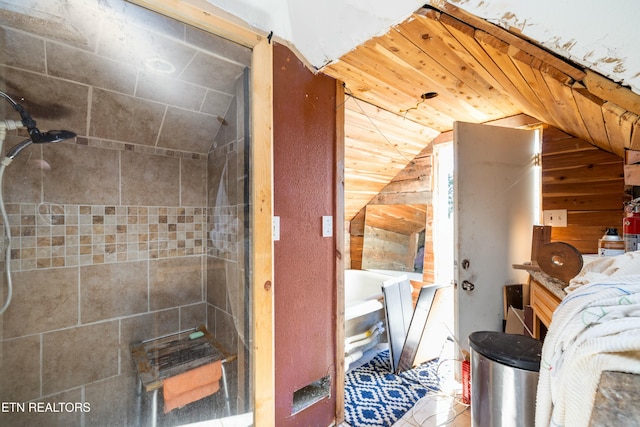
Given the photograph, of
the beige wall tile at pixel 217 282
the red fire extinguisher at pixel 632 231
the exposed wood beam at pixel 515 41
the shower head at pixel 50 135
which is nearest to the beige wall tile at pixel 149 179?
the shower head at pixel 50 135

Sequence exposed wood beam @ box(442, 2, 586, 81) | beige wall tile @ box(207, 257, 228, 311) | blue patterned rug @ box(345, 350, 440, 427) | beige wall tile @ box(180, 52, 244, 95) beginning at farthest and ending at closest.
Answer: blue patterned rug @ box(345, 350, 440, 427) → beige wall tile @ box(207, 257, 228, 311) → beige wall tile @ box(180, 52, 244, 95) → exposed wood beam @ box(442, 2, 586, 81)

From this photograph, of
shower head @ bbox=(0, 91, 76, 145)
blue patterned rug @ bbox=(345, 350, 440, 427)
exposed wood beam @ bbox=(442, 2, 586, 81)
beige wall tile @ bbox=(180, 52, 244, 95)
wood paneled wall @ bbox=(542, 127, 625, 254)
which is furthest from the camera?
wood paneled wall @ bbox=(542, 127, 625, 254)

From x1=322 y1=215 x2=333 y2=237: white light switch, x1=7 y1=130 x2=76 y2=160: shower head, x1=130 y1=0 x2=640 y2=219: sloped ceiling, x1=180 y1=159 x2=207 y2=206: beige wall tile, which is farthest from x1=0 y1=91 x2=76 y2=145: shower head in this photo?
x1=322 y1=215 x2=333 y2=237: white light switch

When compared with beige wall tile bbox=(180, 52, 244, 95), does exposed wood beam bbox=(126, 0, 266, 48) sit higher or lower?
higher

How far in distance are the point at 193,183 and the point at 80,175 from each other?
53cm

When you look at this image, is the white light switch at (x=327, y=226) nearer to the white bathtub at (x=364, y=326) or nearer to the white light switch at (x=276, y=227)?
the white light switch at (x=276, y=227)

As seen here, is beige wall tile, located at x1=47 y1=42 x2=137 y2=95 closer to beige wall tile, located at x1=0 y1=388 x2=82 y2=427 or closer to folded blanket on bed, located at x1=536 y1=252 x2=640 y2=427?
beige wall tile, located at x1=0 y1=388 x2=82 y2=427

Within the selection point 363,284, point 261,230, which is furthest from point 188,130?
point 363,284

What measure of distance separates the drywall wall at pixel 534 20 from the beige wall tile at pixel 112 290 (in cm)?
140

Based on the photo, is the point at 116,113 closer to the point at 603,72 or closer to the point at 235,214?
the point at 235,214

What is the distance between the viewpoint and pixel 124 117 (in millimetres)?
1539

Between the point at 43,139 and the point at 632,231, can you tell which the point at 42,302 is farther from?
the point at 632,231

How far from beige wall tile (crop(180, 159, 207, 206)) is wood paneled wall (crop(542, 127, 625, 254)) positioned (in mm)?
2543

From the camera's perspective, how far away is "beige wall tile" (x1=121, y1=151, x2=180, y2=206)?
1634mm
